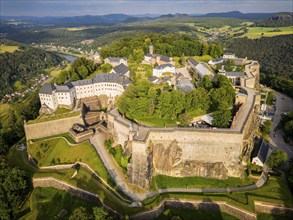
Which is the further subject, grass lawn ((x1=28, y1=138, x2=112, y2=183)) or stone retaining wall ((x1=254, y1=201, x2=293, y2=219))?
grass lawn ((x1=28, y1=138, x2=112, y2=183))

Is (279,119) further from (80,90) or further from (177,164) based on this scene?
(80,90)

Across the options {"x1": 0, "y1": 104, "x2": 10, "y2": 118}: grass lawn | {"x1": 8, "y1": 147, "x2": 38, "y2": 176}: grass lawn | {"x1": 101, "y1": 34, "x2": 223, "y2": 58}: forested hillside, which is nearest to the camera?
{"x1": 8, "y1": 147, "x2": 38, "y2": 176}: grass lawn

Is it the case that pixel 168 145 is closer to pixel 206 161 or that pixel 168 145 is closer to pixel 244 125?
pixel 206 161

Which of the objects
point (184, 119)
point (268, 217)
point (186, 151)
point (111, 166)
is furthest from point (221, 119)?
point (111, 166)

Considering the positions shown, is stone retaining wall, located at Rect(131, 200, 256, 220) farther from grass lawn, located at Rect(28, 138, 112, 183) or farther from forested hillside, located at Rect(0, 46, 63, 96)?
forested hillside, located at Rect(0, 46, 63, 96)

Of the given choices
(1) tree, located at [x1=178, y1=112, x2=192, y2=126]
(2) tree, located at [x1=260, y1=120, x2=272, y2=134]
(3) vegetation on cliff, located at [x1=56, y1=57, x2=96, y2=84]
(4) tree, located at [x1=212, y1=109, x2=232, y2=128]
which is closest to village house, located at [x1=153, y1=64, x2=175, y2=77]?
(3) vegetation on cliff, located at [x1=56, y1=57, x2=96, y2=84]

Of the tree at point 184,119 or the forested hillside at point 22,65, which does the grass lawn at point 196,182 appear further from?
the forested hillside at point 22,65
